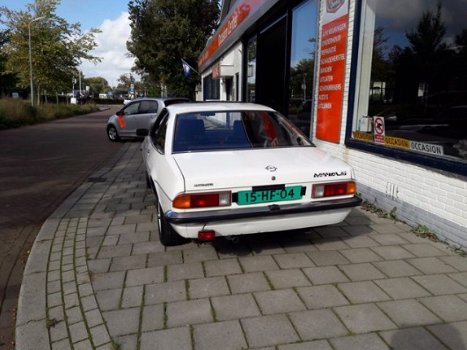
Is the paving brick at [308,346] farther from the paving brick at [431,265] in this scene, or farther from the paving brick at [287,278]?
the paving brick at [431,265]

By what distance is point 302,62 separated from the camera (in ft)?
26.1

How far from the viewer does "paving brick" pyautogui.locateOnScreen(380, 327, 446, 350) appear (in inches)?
97.6

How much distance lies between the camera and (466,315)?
111 inches

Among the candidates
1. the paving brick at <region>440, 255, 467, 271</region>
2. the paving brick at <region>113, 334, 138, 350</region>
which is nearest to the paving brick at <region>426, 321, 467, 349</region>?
the paving brick at <region>440, 255, 467, 271</region>

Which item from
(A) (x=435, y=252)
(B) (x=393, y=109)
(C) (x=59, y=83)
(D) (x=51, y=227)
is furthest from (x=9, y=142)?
(C) (x=59, y=83)

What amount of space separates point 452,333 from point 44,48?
29.3 metres

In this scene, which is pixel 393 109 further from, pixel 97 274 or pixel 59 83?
pixel 59 83

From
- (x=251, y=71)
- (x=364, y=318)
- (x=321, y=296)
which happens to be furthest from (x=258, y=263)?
(x=251, y=71)

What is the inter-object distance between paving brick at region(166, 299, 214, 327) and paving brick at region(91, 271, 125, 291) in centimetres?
61

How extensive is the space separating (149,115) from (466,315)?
11.9m

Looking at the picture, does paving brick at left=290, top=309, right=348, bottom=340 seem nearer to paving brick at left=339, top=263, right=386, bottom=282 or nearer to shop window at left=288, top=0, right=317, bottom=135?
paving brick at left=339, top=263, right=386, bottom=282

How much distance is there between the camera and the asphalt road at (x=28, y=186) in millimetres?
3545

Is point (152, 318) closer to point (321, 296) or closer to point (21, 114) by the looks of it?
point (321, 296)

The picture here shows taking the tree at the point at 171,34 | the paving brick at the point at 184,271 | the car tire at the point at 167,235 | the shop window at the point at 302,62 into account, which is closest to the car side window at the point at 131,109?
the shop window at the point at 302,62
